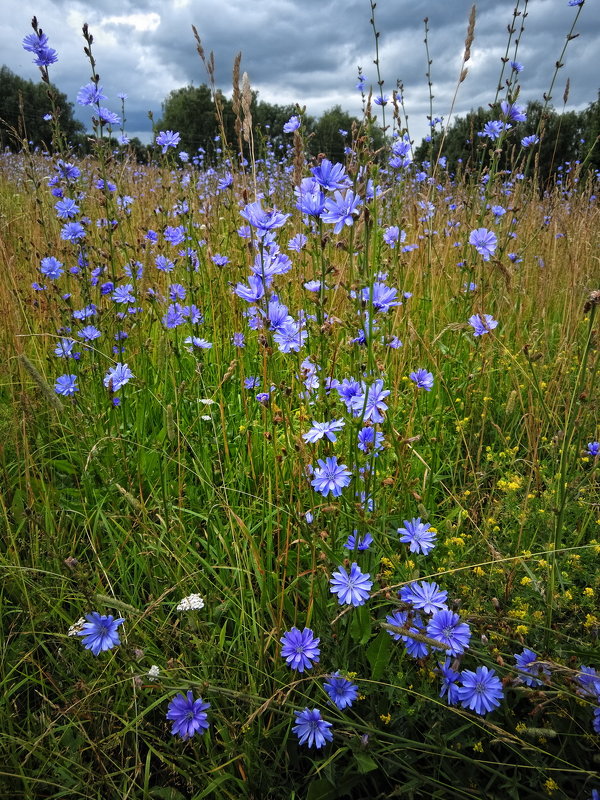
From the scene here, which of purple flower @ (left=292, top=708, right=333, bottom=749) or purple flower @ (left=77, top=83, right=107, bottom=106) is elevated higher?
purple flower @ (left=77, top=83, right=107, bottom=106)

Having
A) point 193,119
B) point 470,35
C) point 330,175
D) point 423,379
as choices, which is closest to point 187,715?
point 423,379

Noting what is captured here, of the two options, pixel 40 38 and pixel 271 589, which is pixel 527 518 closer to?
pixel 271 589

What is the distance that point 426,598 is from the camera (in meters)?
1.14

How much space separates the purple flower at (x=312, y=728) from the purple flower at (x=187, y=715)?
0.64 ft

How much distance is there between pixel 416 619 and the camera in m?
1.18

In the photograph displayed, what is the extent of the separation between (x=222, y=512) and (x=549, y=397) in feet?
5.13

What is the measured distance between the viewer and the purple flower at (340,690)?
1075 mm

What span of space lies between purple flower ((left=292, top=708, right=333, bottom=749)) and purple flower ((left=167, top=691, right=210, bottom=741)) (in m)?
0.20

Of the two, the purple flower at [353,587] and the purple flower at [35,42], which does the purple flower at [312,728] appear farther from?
the purple flower at [35,42]

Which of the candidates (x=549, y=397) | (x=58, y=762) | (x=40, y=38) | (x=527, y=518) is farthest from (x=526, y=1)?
(x=58, y=762)

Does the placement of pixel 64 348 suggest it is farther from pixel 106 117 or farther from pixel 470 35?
pixel 470 35

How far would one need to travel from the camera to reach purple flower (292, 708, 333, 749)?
3.42 feet

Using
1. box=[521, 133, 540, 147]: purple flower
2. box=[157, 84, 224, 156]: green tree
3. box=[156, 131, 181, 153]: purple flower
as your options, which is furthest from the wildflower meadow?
box=[157, 84, 224, 156]: green tree

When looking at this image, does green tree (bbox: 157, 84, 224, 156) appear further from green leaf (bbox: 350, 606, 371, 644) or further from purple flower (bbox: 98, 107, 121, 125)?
green leaf (bbox: 350, 606, 371, 644)
